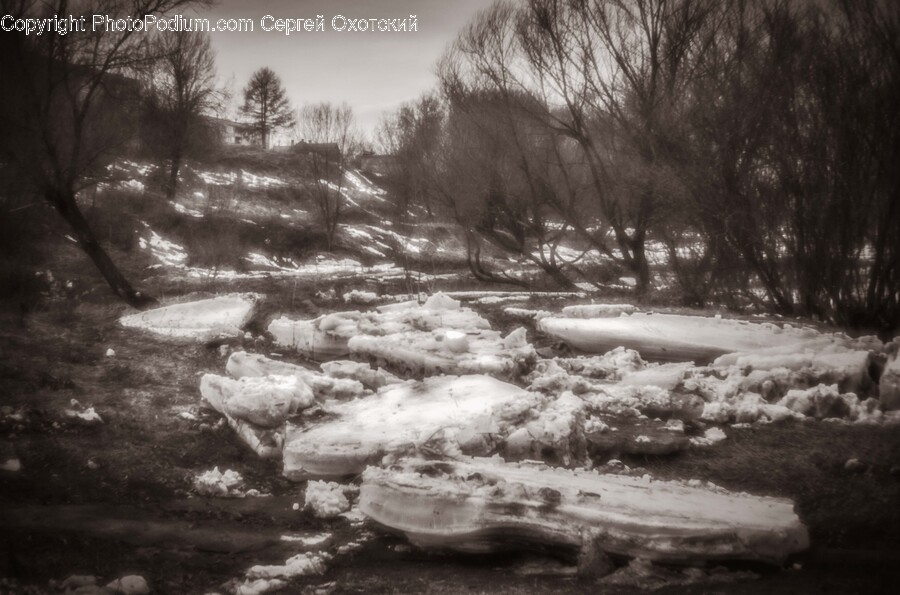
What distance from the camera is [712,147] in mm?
9719

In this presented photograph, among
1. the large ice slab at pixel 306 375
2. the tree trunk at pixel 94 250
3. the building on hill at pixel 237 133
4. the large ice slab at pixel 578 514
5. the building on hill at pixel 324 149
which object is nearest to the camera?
the large ice slab at pixel 578 514

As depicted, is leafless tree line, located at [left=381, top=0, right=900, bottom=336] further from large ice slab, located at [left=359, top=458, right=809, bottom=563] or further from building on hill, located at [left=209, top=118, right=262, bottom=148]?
building on hill, located at [left=209, top=118, right=262, bottom=148]

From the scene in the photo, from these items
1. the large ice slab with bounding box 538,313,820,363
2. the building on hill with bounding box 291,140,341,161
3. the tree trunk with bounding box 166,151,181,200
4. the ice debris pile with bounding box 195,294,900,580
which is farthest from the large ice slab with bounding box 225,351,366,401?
the building on hill with bounding box 291,140,341,161

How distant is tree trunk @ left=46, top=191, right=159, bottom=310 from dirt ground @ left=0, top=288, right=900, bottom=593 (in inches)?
173

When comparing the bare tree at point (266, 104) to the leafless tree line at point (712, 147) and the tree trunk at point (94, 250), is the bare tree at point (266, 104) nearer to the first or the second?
the leafless tree line at point (712, 147)

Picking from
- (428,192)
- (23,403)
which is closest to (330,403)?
(23,403)

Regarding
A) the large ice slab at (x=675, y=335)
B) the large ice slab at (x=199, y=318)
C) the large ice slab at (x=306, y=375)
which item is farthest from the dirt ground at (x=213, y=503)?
the large ice slab at (x=199, y=318)

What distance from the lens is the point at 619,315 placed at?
8883 mm

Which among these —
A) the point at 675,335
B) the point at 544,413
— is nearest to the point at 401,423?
the point at 544,413

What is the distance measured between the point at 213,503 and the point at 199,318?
5896 mm

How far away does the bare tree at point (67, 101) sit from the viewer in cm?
946

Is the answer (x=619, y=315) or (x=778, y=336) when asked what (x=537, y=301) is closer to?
(x=619, y=315)

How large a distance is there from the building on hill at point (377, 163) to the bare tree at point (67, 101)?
48.7ft

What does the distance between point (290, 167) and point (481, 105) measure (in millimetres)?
17021
